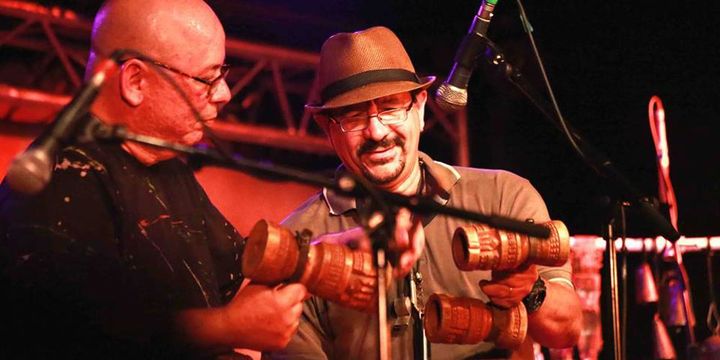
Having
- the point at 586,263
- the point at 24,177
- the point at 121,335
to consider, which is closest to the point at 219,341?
the point at 121,335

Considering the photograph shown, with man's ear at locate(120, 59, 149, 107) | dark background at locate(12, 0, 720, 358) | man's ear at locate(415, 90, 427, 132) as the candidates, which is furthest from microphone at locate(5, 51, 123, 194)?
dark background at locate(12, 0, 720, 358)

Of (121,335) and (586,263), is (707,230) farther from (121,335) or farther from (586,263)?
(121,335)

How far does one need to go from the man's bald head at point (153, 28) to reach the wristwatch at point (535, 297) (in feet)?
4.69

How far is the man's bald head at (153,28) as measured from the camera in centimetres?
310

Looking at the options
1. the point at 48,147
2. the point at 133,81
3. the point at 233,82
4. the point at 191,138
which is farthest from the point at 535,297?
the point at 233,82

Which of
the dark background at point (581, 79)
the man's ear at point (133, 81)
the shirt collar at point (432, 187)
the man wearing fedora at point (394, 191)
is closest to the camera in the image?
the man's ear at point (133, 81)

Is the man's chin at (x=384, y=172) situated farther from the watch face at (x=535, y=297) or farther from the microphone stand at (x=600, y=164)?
the watch face at (x=535, y=297)

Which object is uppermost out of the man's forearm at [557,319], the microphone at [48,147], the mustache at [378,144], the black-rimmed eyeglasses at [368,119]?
the black-rimmed eyeglasses at [368,119]

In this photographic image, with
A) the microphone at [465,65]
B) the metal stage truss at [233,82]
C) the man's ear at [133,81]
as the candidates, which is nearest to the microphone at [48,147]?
the man's ear at [133,81]

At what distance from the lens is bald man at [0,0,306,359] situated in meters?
2.62

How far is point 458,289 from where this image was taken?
12.1 ft

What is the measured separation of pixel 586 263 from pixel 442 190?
7.62 ft

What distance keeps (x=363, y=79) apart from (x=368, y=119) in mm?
175

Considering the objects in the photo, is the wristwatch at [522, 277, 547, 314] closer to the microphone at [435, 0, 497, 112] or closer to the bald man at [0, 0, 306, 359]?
the microphone at [435, 0, 497, 112]
